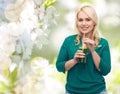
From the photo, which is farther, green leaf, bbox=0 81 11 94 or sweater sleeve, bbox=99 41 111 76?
green leaf, bbox=0 81 11 94

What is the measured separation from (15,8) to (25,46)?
0.20 m

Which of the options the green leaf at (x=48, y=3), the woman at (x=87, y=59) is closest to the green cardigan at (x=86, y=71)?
the woman at (x=87, y=59)

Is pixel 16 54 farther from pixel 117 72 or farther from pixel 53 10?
pixel 117 72

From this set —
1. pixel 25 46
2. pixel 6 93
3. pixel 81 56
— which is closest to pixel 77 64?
pixel 81 56

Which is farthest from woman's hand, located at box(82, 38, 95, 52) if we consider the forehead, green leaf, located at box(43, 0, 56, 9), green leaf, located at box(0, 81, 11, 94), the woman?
green leaf, located at box(0, 81, 11, 94)

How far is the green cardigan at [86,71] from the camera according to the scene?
1470 mm

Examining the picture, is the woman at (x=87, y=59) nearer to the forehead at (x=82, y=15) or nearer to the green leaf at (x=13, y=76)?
the forehead at (x=82, y=15)

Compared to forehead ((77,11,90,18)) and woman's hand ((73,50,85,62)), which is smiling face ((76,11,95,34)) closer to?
forehead ((77,11,90,18))

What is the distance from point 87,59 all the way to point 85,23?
146mm

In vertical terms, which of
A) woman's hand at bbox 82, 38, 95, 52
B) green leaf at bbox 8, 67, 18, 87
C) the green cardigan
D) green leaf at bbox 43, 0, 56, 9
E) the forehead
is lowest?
green leaf at bbox 8, 67, 18, 87

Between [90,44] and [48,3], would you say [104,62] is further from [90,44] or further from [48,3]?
[48,3]

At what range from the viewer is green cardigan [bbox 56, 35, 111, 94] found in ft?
4.82

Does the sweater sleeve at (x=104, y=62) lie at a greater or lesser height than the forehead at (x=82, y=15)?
lesser

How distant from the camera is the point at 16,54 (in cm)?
172
